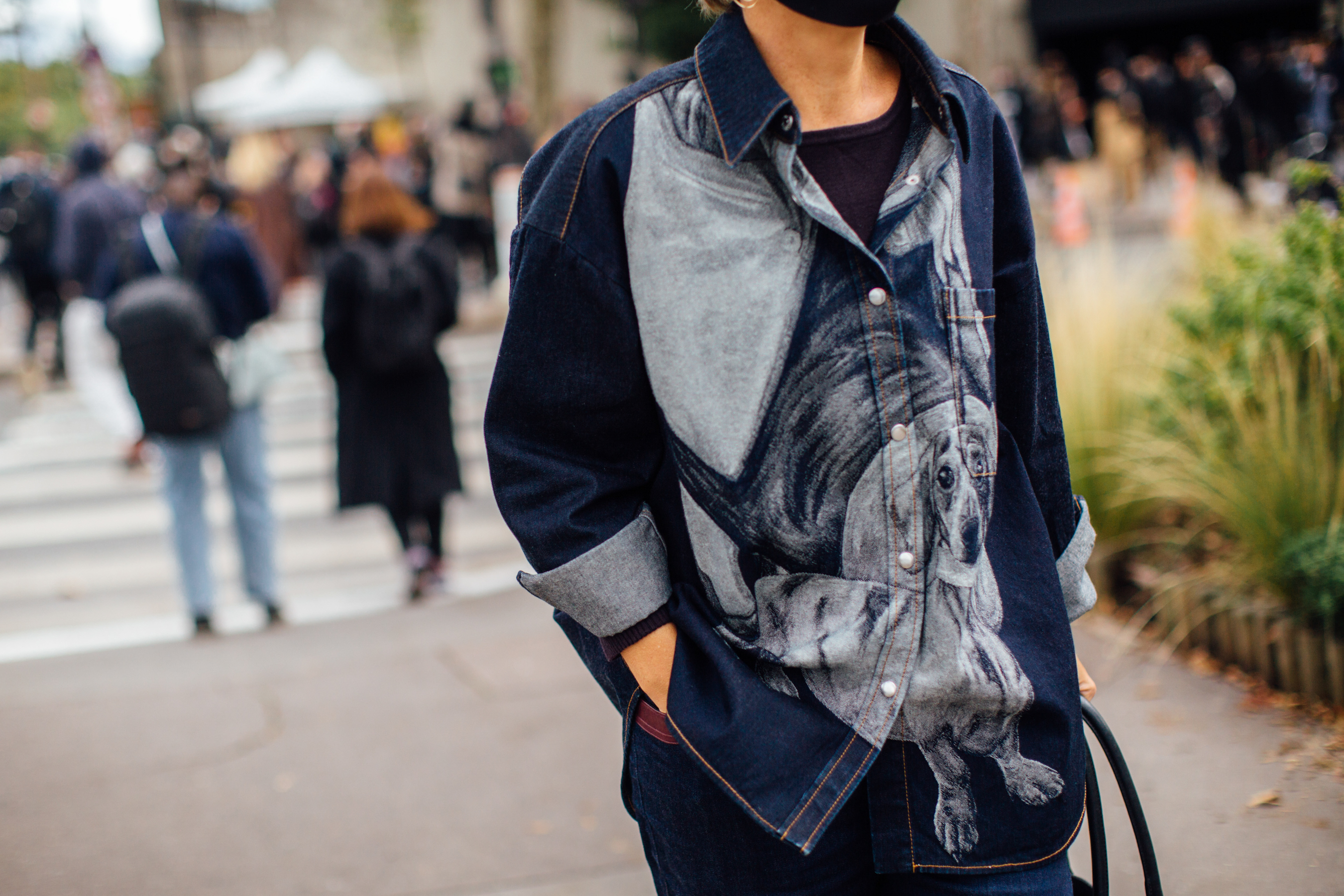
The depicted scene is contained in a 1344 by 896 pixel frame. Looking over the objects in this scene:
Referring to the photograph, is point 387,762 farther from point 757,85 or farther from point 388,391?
point 757,85

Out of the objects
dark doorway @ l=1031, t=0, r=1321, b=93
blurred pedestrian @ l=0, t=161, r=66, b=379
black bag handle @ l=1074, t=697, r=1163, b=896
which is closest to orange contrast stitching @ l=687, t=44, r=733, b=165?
black bag handle @ l=1074, t=697, r=1163, b=896

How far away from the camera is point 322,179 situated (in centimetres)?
1548

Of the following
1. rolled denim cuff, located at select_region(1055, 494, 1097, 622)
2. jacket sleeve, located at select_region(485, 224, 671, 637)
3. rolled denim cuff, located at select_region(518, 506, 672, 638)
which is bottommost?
rolled denim cuff, located at select_region(1055, 494, 1097, 622)

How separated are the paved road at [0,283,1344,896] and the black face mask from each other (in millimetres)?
2208

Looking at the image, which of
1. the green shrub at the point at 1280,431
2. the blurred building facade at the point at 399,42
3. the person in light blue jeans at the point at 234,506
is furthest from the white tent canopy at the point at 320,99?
the green shrub at the point at 1280,431

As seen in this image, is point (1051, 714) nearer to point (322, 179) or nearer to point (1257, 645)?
point (1257, 645)

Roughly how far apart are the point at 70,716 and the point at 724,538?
3906mm

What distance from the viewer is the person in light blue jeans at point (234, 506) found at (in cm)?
558

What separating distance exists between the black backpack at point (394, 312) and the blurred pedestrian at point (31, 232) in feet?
25.6

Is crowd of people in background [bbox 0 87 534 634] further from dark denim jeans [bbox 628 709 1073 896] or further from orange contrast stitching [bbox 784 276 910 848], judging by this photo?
orange contrast stitching [bbox 784 276 910 848]

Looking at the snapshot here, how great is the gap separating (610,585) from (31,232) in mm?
12350

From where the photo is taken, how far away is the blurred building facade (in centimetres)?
3017

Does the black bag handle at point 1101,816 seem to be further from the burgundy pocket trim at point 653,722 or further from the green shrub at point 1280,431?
the green shrub at point 1280,431

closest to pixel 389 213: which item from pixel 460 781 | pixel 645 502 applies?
pixel 460 781
